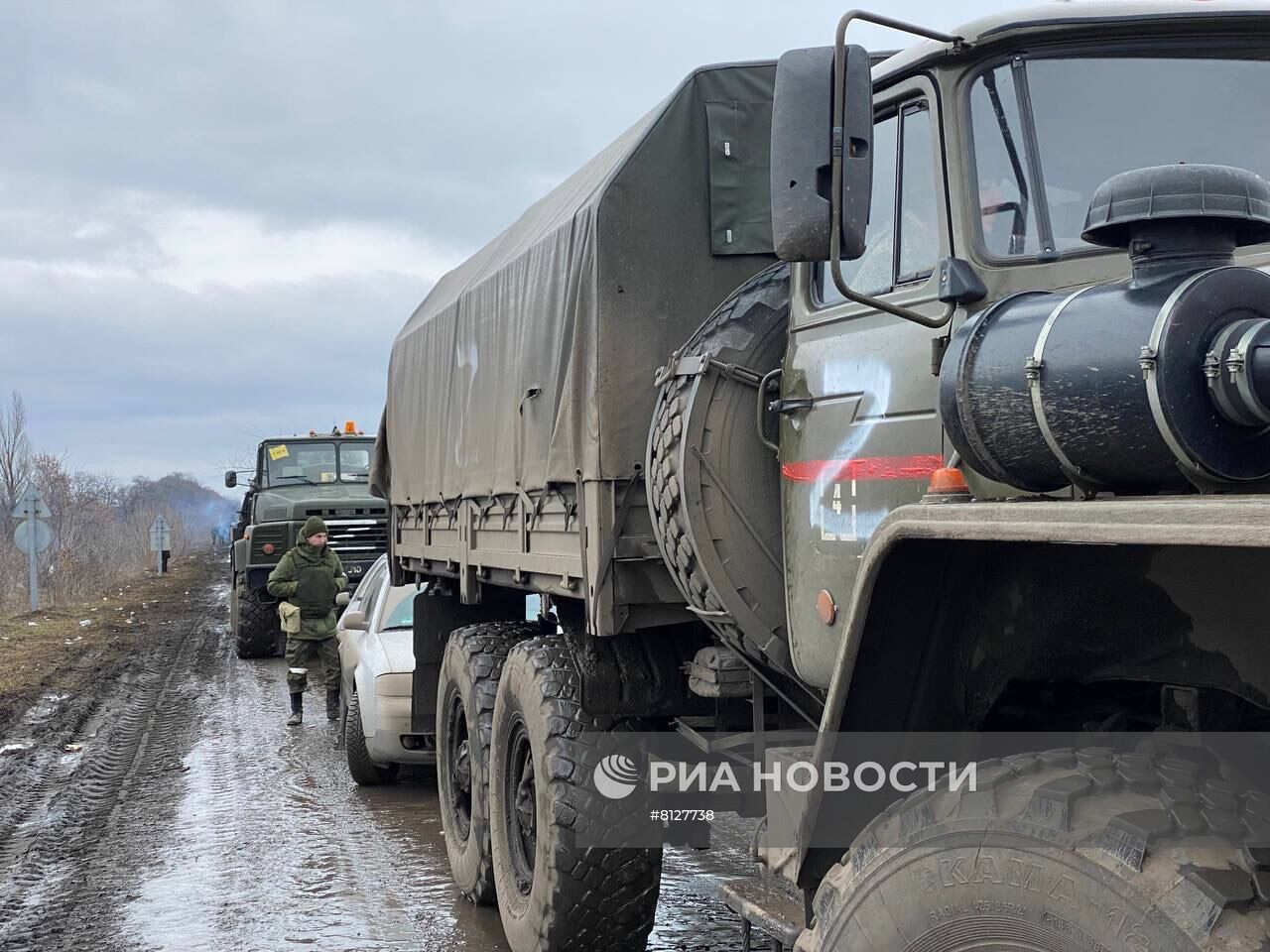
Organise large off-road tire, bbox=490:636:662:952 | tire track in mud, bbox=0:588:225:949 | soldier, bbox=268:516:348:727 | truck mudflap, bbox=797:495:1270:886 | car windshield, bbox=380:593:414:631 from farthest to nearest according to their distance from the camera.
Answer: soldier, bbox=268:516:348:727
car windshield, bbox=380:593:414:631
tire track in mud, bbox=0:588:225:949
large off-road tire, bbox=490:636:662:952
truck mudflap, bbox=797:495:1270:886

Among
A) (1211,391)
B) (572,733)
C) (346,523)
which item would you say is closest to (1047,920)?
(1211,391)

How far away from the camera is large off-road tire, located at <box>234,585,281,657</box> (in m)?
17.3

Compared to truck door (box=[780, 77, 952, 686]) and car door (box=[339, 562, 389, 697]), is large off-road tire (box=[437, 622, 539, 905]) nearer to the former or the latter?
truck door (box=[780, 77, 952, 686])

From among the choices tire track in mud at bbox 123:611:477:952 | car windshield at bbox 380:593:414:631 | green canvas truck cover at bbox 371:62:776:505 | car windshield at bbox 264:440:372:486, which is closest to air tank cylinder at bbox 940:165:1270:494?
green canvas truck cover at bbox 371:62:776:505

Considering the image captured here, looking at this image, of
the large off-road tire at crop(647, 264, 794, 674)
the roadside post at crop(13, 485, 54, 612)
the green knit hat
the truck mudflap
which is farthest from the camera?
the roadside post at crop(13, 485, 54, 612)

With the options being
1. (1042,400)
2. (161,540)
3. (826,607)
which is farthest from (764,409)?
(161,540)

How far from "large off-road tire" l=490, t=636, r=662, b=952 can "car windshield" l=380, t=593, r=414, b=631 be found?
4.55 meters

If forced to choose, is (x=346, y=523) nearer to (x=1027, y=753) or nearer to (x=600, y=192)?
(x=600, y=192)

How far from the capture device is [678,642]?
502cm

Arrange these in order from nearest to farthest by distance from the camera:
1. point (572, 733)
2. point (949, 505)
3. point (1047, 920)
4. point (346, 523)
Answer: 1. point (1047, 920)
2. point (949, 505)
3. point (572, 733)
4. point (346, 523)

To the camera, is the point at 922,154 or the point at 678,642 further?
the point at 678,642

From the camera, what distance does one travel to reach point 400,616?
9.65 metres

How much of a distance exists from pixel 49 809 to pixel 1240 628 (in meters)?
7.98

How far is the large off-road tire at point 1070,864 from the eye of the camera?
2035 millimetres
